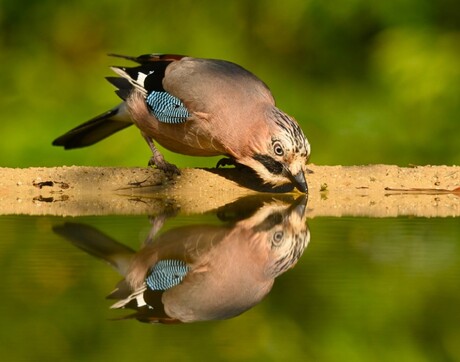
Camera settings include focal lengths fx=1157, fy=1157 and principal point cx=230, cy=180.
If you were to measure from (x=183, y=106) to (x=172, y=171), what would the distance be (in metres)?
0.51

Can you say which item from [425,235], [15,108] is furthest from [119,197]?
[15,108]

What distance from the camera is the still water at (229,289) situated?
279 cm

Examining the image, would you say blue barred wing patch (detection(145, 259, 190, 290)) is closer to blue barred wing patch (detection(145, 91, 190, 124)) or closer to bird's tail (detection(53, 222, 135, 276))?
bird's tail (detection(53, 222, 135, 276))

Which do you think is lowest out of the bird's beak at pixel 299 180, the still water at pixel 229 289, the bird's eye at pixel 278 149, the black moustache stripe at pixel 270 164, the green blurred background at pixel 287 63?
the still water at pixel 229 289

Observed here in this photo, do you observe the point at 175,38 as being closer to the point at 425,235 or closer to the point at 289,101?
the point at 289,101

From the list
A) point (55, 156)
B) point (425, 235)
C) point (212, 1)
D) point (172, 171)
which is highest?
point (212, 1)

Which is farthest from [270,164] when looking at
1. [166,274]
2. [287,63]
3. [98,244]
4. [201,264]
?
[287,63]

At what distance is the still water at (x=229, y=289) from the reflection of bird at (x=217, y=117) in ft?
3.01

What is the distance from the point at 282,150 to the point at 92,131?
6.97 ft

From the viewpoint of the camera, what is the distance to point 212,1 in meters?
10.0


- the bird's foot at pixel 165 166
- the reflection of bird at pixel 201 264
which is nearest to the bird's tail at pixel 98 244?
the reflection of bird at pixel 201 264

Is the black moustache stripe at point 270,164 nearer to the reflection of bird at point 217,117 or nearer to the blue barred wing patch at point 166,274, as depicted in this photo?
the reflection of bird at point 217,117

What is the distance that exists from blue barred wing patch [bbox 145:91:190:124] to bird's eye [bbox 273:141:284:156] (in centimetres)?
53

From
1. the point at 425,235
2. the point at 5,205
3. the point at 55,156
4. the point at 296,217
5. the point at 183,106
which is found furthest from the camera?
the point at 55,156
